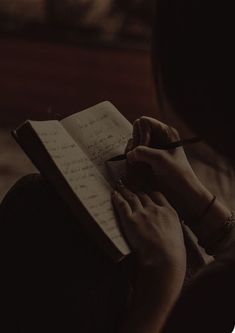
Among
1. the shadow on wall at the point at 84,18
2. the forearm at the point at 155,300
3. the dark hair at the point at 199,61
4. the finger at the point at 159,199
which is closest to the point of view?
the dark hair at the point at 199,61

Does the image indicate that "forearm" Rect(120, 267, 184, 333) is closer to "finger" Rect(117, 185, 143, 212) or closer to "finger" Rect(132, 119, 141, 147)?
"finger" Rect(117, 185, 143, 212)

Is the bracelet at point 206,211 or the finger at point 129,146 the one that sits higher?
the finger at point 129,146

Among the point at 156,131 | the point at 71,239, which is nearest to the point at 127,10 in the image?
the point at 156,131

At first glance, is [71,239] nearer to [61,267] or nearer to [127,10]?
[61,267]

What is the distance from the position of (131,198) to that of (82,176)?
7cm

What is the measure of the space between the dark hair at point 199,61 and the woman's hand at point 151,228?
30 centimetres

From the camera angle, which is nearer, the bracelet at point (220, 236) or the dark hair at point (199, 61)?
the dark hair at point (199, 61)

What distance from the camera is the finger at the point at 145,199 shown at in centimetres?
81

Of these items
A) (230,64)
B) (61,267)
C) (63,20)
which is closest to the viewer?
(230,64)

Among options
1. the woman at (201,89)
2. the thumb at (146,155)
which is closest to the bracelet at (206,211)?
the thumb at (146,155)

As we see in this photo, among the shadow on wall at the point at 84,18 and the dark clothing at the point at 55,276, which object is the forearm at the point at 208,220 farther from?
the shadow on wall at the point at 84,18

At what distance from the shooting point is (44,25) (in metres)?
→ 1.89

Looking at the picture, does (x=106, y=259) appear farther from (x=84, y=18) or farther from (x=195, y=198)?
(x=84, y=18)

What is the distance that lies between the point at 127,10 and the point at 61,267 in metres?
1.30
